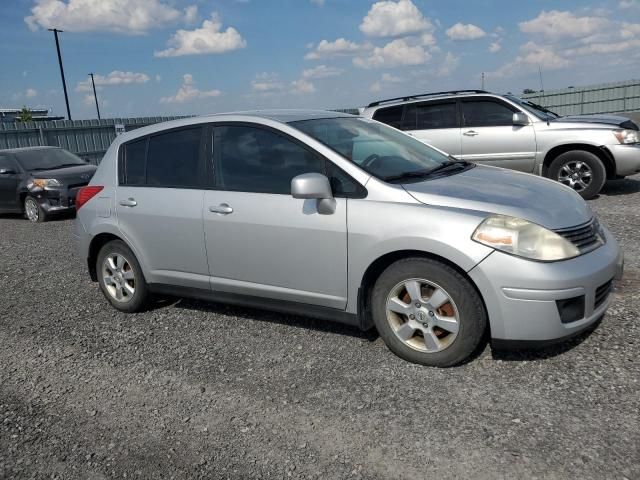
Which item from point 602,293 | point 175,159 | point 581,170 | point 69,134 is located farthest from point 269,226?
point 69,134

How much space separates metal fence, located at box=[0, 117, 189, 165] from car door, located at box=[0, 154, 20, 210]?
5845 millimetres

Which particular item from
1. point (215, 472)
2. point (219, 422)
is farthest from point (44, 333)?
point (215, 472)

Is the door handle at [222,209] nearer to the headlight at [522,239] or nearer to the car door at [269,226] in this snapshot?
the car door at [269,226]

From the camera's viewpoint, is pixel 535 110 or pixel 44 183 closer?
pixel 535 110

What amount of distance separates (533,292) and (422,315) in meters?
0.68

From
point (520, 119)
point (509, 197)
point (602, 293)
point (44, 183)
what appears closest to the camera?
point (602, 293)

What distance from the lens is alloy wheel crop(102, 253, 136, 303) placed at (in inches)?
199

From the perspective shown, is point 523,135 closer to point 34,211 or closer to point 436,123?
point 436,123

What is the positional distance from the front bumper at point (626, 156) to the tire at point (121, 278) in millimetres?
7129

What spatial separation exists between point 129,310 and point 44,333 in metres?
0.71

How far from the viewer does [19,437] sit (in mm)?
3229

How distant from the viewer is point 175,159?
4.64 m

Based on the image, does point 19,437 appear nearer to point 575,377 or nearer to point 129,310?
point 129,310

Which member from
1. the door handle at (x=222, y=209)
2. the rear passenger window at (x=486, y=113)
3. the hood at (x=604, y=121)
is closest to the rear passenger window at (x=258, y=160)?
the door handle at (x=222, y=209)
